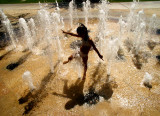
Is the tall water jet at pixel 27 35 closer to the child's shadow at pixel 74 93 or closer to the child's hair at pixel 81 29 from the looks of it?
the child's shadow at pixel 74 93

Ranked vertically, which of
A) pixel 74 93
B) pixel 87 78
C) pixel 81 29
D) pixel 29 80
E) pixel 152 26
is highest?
pixel 81 29

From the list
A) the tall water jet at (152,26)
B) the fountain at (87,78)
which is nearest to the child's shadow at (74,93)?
the fountain at (87,78)

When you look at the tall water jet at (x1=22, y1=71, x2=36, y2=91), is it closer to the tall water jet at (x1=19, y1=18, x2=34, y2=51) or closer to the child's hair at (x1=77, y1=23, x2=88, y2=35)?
the child's hair at (x1=77, y1=23, x2=88, y2=35)

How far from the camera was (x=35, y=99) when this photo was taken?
4281 mm

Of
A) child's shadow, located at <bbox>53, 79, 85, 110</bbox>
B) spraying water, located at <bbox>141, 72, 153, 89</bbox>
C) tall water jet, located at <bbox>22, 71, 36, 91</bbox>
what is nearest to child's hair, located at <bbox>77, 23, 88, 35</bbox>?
child's shadow, located at <bbox>53, 79, 85, 110</bbox>

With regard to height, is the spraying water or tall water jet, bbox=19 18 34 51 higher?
tall water jet, bbox=19 18 34 51

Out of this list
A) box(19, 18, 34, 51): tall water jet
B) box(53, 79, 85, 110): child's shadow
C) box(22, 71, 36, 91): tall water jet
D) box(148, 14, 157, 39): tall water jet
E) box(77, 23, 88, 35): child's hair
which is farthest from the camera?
box(148, 14, 157, 39): tall water jet

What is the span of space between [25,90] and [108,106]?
271cm

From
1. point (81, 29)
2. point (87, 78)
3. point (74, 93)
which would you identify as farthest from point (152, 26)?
point (74, 93)

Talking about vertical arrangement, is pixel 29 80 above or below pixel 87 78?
above

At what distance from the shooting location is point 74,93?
439cm

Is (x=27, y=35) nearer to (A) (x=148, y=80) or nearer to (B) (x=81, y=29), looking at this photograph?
(B) (x=81, y=29)

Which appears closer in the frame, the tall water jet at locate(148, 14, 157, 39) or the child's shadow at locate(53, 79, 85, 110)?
the child's shadow at locate(53, 79, 85, 110)

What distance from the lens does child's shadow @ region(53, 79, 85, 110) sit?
4.05m
